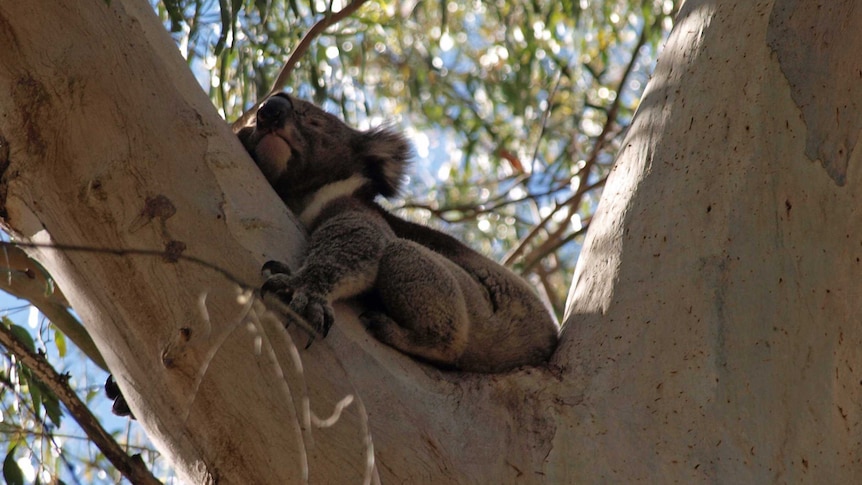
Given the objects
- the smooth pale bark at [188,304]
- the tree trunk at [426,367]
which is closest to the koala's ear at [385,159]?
the tree trunk at [426,367]

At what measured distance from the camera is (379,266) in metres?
2.56

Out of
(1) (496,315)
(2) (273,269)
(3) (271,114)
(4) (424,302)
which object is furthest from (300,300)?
(3) (271,114)

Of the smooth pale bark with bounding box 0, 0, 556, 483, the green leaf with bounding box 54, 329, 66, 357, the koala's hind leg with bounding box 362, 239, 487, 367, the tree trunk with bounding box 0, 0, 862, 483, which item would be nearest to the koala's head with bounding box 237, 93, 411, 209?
the koala's hind leg with bounding box 362, 239, 487, 367

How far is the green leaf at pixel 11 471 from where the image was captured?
2623mm

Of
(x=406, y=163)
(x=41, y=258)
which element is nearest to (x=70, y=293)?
(x=41, y=258)

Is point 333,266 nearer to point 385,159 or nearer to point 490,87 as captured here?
point 385,159

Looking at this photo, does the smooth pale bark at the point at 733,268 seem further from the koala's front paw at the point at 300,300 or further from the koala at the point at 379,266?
the koala's front paw at the point at 300,300

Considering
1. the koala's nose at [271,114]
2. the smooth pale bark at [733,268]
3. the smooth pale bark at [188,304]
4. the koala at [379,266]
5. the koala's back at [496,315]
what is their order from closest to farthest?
the smooth pale bark at [188,304], the smooth pale bark at [733,268], the koala at [379,266], the koala's back at [496,315], the koala's nose at [271,114]

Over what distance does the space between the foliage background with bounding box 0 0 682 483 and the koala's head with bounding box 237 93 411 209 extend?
871 mm

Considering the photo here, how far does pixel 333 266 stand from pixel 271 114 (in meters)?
0.93

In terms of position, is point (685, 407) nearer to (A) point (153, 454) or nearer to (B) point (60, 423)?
(A) point (153, 454)

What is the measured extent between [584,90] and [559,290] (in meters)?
1.47

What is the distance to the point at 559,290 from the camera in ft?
22.6

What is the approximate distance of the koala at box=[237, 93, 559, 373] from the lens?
2.24m
